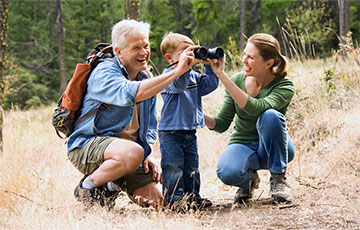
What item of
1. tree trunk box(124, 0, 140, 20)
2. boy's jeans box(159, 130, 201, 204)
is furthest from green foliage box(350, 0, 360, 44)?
Result: boy's jeans box(159, 130, 201, 204)

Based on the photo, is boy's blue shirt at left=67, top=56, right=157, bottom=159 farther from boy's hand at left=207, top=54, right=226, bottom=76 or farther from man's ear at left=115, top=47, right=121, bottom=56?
boy's hand at left=207, top=54, right=226, bottom=76

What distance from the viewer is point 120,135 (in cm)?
293

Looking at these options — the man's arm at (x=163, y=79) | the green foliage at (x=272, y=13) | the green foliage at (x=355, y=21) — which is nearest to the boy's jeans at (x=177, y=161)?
the man's arm at (x=163, y=79)

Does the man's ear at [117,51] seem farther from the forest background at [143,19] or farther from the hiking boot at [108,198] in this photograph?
the forest background at [143,19]

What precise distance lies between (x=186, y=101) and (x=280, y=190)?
0.94 meters

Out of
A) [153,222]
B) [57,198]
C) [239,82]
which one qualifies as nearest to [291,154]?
[239,82]

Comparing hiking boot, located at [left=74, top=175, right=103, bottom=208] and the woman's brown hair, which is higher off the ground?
the woman's brown hair

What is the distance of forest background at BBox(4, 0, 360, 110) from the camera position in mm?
19156

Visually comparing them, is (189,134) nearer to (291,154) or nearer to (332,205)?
(291,154)

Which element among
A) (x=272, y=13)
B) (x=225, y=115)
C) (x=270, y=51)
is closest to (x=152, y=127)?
(x=225, y=115)

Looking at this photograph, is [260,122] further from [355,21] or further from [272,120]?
[355,21]

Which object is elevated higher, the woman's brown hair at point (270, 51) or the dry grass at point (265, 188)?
the woman's brown hair at point (270, 51)

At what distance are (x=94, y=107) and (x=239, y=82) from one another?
1.14 metres

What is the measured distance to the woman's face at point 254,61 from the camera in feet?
9.25
